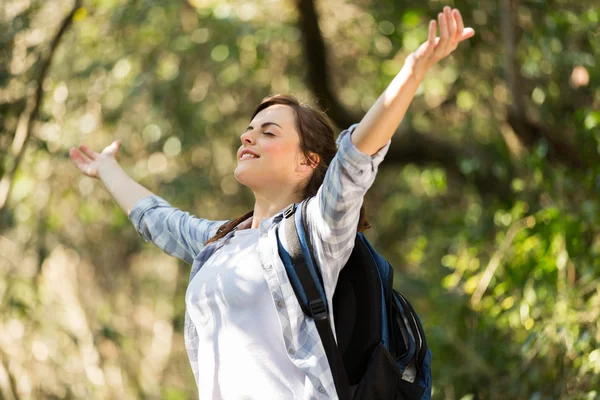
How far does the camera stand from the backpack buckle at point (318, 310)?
77.3 inches

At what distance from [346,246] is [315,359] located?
0.26 meters

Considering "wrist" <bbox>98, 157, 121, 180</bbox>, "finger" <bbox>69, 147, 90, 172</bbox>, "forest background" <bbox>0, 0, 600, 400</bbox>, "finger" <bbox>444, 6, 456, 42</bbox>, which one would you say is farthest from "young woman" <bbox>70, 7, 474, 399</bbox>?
"forest background" <bbox>0, 0, 600, 400</bbox>

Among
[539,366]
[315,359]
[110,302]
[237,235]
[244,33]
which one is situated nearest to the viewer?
[315,359]

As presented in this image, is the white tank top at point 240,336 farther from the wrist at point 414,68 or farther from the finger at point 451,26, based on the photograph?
the finger at point 451,26

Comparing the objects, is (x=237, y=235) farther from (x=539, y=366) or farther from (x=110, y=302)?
(x=110, y=302)

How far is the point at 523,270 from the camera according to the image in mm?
4316

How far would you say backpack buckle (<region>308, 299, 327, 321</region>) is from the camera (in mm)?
1964

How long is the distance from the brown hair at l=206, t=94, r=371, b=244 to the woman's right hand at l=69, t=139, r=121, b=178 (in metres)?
0.58

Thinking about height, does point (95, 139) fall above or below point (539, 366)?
above

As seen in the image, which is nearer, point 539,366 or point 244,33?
point 539,366

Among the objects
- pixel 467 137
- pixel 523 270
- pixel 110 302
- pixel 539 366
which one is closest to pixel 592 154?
pixel 523 270

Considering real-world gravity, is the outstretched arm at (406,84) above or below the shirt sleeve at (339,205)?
above

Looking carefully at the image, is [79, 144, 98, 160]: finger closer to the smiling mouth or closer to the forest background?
the smiling mouth

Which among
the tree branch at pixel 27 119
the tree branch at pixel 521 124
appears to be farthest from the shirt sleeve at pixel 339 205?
the tree branch at pixel 27 119
